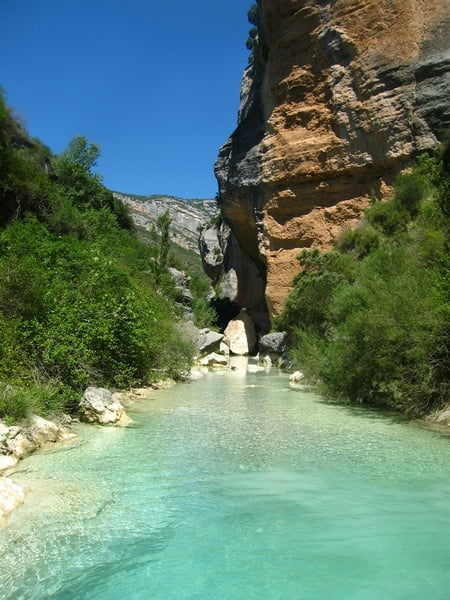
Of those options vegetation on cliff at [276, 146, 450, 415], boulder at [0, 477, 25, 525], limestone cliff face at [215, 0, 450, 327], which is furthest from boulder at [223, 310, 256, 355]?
boulder at [0, 477, 25, 525]

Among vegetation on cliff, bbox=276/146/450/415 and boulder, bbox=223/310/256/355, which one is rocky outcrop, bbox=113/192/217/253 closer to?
boulder, bbox=223/310/256/355

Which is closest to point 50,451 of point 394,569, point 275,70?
point 394,569

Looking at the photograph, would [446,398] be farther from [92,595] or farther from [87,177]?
[87,177]

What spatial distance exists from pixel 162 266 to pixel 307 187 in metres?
11.4

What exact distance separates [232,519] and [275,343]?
24.0m

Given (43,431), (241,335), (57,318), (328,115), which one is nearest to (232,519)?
(43,431)

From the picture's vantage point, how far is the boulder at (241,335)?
41750 mm

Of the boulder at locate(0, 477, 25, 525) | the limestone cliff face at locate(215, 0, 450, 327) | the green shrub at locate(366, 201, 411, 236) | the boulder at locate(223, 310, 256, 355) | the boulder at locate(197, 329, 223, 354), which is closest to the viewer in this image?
the boulder at locate(0, 477, 25, 525)

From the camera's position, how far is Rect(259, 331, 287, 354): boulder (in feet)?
91.7

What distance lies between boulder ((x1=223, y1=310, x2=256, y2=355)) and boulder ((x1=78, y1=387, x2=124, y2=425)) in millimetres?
32069

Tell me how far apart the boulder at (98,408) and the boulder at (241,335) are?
32.1m

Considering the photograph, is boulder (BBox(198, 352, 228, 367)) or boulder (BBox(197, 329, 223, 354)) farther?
boulder (BBox(197, 329, 223, 354))

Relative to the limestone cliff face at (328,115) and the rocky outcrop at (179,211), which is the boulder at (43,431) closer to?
the limestone cliff face at (328,115)

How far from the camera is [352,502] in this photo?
207 inches
